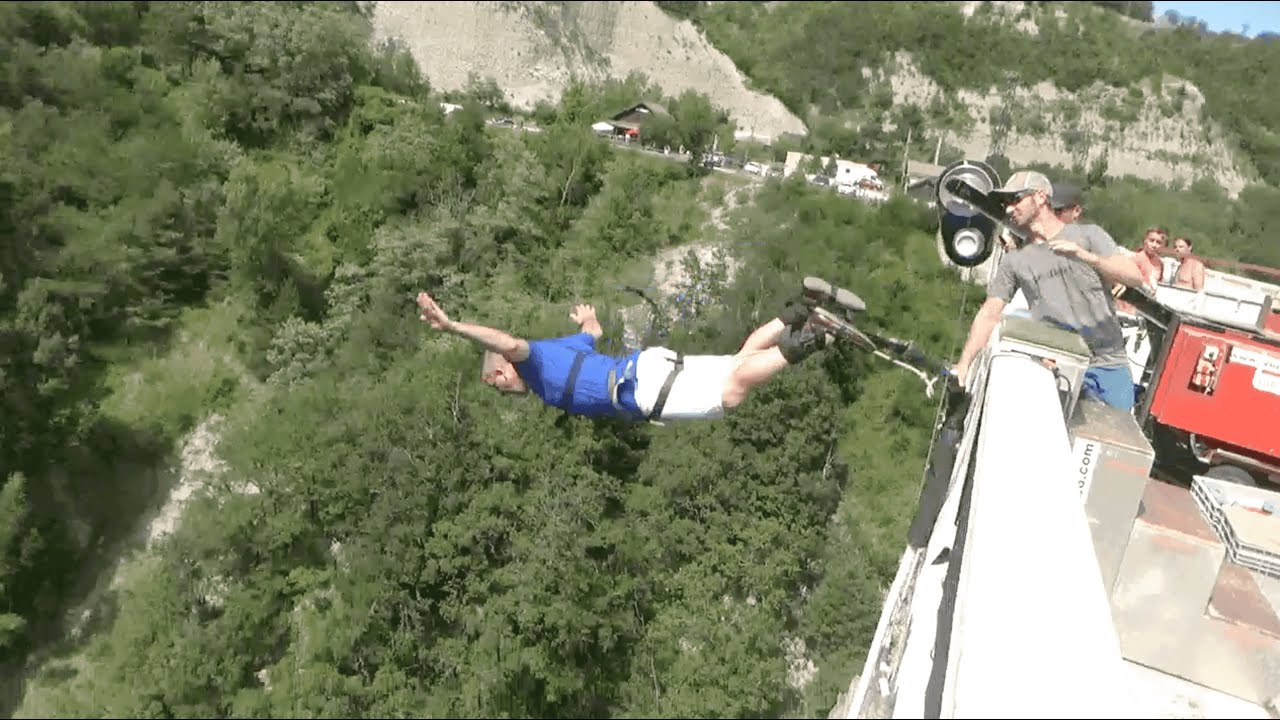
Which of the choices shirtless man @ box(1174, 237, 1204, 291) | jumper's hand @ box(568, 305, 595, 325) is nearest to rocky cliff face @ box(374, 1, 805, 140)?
shirtless man @ box(1174, 237, 1204, 291)

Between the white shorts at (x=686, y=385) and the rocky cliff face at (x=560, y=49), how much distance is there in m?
36.8

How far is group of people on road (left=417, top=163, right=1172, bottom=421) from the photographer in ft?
13.0

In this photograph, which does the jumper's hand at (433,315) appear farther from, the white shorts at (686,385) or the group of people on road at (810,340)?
the white shorts at (686,385)

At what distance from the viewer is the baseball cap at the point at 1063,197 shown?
4.29m

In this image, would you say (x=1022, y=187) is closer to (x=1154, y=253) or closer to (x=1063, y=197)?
(x=1063, y=197)

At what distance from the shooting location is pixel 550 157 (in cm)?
2777

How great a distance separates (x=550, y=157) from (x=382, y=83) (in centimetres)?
945

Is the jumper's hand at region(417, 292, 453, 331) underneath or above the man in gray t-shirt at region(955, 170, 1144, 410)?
underneath

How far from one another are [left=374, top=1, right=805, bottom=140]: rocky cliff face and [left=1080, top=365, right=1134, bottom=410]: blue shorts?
1479 inches

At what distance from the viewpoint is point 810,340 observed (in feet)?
13.2

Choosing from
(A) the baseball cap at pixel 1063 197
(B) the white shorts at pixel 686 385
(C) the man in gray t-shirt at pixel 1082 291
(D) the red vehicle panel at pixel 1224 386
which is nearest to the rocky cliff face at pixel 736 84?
(D) the red vehicle panel at pixel 1224 386

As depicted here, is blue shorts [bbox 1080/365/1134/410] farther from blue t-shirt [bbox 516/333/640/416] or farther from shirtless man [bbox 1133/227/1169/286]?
shirtless man [bbox 1133/227/1169/286]

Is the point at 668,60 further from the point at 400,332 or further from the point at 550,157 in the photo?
the point at 400,332

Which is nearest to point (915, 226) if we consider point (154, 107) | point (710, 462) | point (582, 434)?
point (710, 462)
